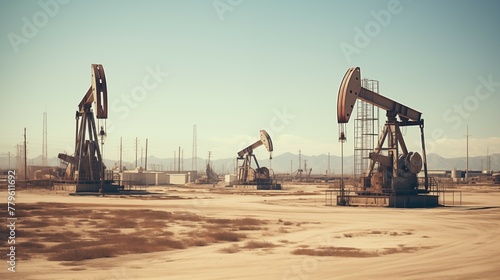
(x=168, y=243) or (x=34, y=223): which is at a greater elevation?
(x=34, y=223)

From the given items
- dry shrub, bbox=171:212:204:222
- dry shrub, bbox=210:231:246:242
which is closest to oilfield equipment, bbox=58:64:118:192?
dry shrub, bbox=171:212:204:222

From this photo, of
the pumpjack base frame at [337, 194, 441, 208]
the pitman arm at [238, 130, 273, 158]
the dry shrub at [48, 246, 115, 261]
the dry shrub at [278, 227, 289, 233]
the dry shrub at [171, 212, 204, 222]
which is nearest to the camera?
the dry shrub at [48, 246, 115, 261]

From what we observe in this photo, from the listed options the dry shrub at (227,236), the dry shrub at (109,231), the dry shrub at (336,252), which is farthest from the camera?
the dry shrub at (109,231)

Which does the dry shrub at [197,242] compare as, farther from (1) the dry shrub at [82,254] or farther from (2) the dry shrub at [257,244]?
(1) the dry shrub at [82,254]

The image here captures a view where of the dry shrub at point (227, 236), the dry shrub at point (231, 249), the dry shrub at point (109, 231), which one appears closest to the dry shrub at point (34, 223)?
the dry shrub at point (109, 231)

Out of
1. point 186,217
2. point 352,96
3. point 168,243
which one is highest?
point 352,96

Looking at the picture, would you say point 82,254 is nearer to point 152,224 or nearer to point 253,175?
point 152,224

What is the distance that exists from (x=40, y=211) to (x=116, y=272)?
18357mm

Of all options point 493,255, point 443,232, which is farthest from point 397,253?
point 443,232

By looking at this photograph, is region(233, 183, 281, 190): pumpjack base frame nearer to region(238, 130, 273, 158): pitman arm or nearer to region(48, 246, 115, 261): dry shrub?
region(238, 130, 273, 158): pitman arm

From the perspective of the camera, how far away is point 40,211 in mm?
31062

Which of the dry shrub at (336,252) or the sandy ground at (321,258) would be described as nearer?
the sandy ground at (321,258)

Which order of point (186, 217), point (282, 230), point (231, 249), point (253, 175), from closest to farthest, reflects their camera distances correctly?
point (231, 249) → point (282, 230) → point (186, 217) → point (253, 175)

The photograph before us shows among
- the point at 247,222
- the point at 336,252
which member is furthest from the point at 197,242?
the point at 247,222
